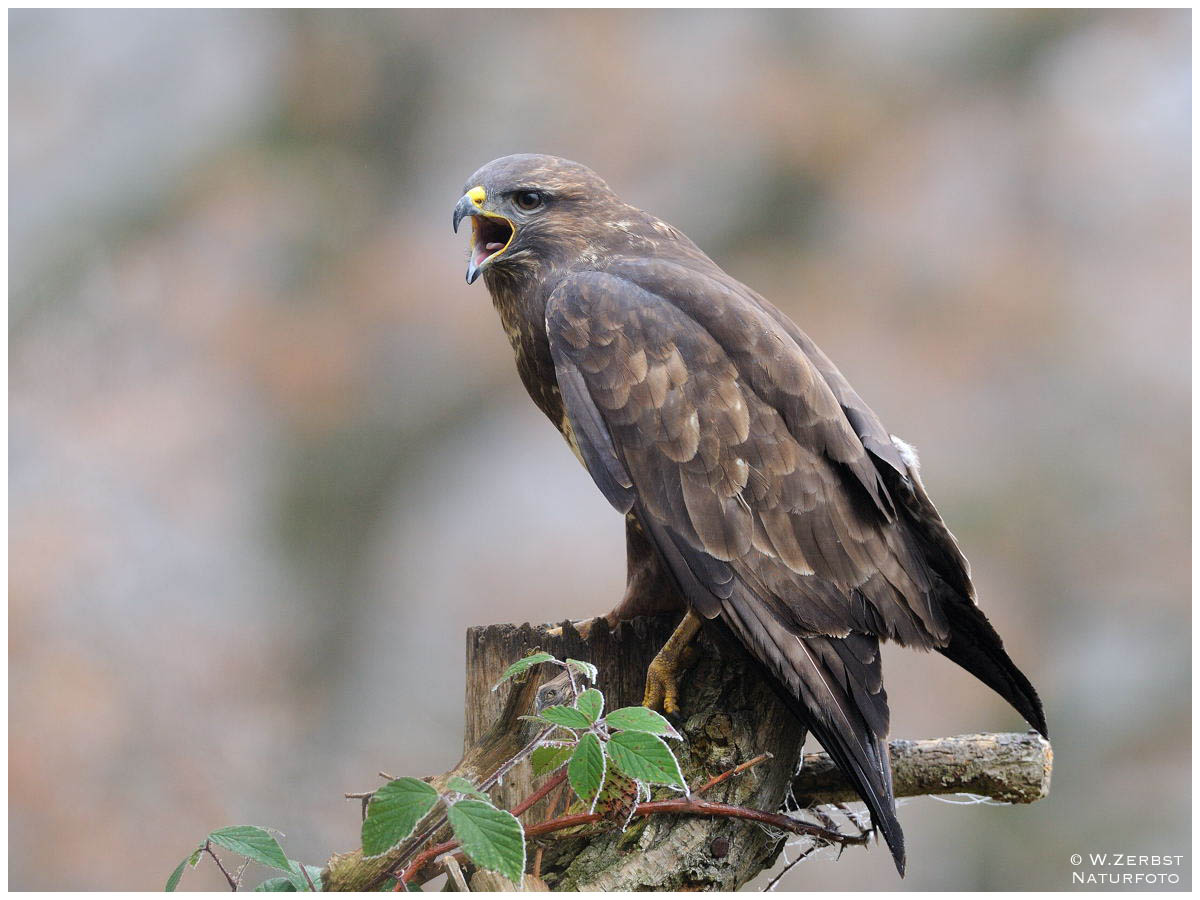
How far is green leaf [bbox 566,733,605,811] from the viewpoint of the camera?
1.33 metres

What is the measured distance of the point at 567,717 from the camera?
1.35m

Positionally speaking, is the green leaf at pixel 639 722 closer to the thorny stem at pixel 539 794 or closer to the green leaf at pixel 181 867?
the thorny stem at pixel 539 794

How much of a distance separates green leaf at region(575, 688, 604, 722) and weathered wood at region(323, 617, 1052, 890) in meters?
0.32

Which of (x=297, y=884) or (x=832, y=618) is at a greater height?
(x=832, y=618)

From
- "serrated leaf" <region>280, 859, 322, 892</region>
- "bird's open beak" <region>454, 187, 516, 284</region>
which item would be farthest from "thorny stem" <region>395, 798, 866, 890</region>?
"bird's open beak" <region>454, 187, 516, 284</region>

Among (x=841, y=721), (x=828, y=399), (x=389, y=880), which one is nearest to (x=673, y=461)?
(x=828, y=399)

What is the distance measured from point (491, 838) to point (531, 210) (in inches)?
54.2

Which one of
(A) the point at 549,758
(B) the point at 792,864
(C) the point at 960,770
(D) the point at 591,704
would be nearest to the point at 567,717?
(D) the point at 591,704

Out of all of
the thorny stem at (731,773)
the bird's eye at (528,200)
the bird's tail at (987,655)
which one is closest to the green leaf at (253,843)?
the thorny stem at (731,773)

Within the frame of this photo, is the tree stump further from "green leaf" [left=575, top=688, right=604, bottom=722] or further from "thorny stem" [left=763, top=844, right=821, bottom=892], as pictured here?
"green leaf" [left=575, top=688, right=604, bottom=722]

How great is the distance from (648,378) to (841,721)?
649 millimetres

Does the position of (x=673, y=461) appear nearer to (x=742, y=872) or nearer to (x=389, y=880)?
(x=742, y=872)

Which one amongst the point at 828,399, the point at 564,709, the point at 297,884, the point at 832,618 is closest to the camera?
the point at 564,709

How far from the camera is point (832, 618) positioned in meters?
1.87
